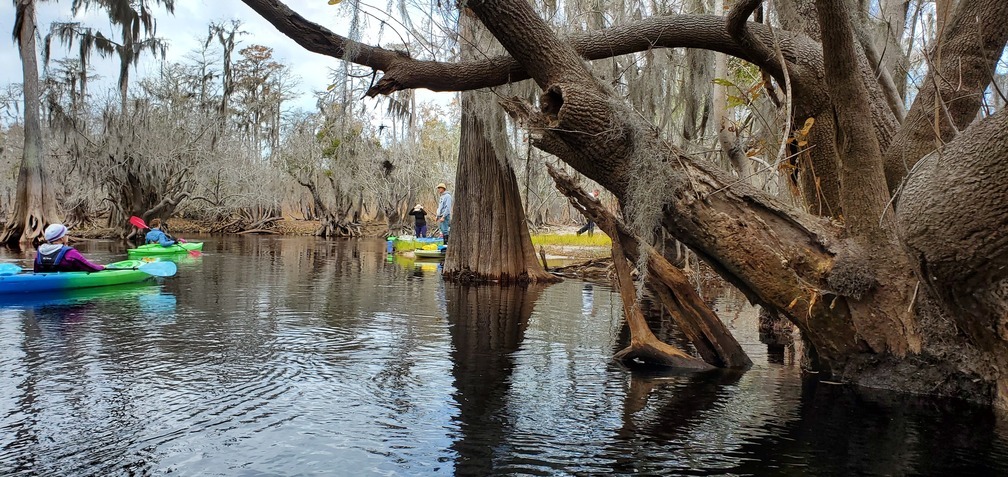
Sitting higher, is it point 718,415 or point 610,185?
point 610,185

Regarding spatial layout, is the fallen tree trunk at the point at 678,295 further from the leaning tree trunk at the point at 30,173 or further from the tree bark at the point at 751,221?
the leaning tree trunk at the point at 30,173

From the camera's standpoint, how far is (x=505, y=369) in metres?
6.23

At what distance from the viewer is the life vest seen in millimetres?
10203

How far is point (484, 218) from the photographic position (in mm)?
13180

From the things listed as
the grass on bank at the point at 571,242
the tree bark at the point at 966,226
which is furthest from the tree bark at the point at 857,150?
the grass on bank at the point at 571,242

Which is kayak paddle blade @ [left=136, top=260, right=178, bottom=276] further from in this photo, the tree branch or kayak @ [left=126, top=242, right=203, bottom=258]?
the tree branch

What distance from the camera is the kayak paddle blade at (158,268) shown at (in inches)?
485

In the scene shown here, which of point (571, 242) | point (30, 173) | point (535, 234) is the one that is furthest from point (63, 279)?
point (535, 234)

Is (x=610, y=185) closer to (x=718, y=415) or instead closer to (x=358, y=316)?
(x=718, y=415)

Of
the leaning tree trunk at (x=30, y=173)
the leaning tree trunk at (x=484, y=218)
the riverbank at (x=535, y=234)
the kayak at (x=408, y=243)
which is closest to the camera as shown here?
the leaning tree trunk at (x=484, y=218)

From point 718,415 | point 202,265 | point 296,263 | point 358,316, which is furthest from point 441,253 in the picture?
point 718,415

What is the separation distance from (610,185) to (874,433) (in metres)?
2.80

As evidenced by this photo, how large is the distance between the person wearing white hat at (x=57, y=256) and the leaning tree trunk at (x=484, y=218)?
251 inches

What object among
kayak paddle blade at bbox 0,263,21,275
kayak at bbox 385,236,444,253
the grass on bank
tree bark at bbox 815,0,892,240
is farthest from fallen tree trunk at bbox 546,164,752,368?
the grass on bank
